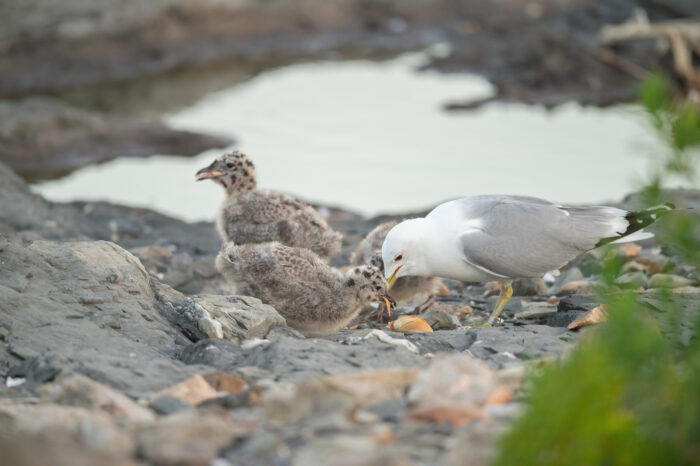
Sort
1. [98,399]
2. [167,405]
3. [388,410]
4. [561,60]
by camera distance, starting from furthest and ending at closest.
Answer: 1. [561,60]
2. [167,405]
3. [98,399]
4. [388,410]

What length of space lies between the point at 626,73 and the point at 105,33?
1130 centimetres

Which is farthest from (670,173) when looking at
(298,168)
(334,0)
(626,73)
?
(334,0)

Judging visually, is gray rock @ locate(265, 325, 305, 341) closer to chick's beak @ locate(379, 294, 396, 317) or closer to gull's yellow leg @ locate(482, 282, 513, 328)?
chick's beak @ locate(379, 294, 396, 317)

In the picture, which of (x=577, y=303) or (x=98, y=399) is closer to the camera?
(x=98, y=399)

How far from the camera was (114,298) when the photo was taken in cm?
611

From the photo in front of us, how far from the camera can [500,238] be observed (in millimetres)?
6957

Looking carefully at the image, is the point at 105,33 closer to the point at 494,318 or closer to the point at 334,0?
the point at 334,0

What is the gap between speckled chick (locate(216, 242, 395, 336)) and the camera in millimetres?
6961

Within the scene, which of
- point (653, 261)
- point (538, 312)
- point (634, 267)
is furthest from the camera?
point (653, 261)

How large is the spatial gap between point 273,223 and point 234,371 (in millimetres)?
2802

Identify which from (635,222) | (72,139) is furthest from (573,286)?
(72,139)

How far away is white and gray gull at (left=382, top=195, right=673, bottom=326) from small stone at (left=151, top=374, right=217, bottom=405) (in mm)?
2465

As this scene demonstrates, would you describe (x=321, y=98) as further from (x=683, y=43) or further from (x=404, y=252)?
(x=404, y=252)

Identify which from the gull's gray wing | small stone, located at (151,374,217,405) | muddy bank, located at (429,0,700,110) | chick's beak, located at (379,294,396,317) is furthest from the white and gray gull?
muddy bank, located at (429,0,700,110)
